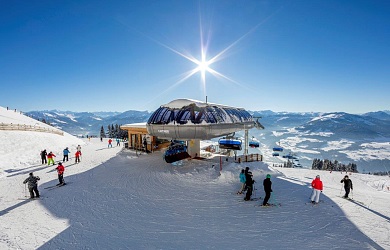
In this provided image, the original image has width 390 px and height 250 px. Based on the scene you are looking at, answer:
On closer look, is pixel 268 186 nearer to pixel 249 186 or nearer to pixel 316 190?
pixel 249 186

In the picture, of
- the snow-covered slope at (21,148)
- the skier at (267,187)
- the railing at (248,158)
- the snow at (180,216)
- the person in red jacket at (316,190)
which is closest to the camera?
the snow at (180,216)

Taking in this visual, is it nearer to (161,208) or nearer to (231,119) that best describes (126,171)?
(161,208)

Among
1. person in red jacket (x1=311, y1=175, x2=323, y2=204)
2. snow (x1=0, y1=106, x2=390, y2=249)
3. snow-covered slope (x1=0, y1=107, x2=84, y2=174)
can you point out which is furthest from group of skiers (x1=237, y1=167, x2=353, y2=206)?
snow-covered slope (x1=0, y1=107, x2=84, y2=174)

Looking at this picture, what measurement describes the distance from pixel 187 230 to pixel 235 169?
29.0 ft

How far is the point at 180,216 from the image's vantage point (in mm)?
8875

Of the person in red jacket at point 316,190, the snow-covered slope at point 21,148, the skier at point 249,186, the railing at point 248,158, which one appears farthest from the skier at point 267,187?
the snow-covered slope at point 21,148

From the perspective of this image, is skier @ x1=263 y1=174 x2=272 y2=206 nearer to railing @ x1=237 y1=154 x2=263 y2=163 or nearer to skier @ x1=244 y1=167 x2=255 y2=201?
skier @ x1=244 y1=167 x2=255 y2=201

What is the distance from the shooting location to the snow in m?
6.96

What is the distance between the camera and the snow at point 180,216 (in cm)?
696

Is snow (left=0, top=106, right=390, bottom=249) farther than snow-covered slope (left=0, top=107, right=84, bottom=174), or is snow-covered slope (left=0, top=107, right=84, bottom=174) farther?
snow-covered slope (left=0, top=107, right=84, bottom=174)

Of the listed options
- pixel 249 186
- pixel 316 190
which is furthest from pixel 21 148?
pixel 316 190

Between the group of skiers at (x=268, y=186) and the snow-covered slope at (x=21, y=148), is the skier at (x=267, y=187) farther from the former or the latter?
the snow-covered slope at (x=21, y=148)

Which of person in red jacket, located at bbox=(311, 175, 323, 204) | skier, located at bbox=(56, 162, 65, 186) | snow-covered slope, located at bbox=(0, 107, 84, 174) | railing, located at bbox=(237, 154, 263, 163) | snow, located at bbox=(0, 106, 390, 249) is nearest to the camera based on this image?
snow, located at bbox=(0, 106, 390, 249)

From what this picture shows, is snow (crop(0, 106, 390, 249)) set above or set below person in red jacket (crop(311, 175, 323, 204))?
below
